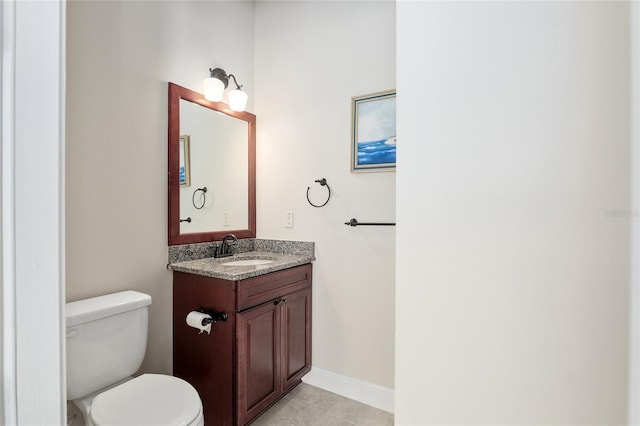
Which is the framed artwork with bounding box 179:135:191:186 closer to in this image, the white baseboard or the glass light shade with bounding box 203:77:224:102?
the glass light shade with bounding box 203:77:224:102

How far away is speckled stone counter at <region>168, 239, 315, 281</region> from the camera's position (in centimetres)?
164

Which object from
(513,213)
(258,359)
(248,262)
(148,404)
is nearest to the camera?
(513,213)

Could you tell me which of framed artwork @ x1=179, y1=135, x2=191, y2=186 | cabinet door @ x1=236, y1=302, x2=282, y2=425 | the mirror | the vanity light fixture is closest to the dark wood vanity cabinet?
cabinet door @ x1=236, y1=302, x2=282, y2=425

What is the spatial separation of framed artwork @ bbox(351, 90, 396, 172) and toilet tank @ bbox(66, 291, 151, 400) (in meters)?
1.49

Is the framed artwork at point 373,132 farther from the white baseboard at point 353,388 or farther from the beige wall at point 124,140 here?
the white baseboard at point 353,388

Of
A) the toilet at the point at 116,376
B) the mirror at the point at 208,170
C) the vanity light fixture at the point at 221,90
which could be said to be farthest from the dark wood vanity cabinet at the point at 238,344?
the vanity light fixture at the point at 221,90

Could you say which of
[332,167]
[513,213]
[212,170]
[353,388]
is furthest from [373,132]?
[353,388]

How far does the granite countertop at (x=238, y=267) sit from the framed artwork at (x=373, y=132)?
Answer: 0.76m

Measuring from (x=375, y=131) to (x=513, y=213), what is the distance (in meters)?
1.39

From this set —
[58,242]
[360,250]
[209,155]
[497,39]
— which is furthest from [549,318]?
[209,155]

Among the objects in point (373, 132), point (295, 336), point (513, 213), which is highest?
point (373, 132)

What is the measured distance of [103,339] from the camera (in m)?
1.32

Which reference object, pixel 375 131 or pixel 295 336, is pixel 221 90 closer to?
pixel 375 131

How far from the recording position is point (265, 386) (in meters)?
1.75
